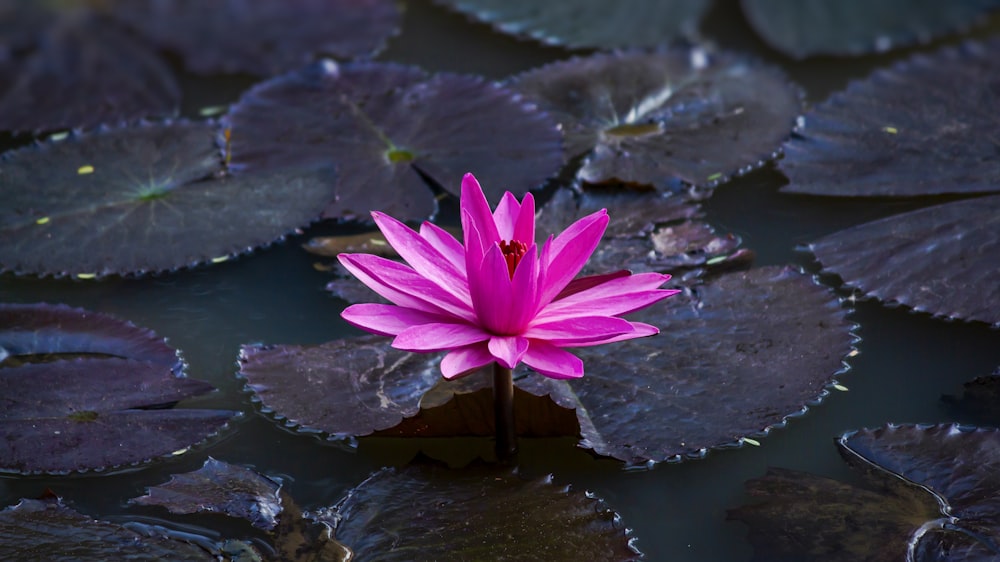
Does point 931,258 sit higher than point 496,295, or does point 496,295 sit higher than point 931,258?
point 496,295

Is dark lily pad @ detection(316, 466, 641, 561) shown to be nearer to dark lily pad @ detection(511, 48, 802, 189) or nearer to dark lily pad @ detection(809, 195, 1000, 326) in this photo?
dark lily pad @ detection(809, 195, 1000, 326)

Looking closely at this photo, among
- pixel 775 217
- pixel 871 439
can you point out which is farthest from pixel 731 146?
pixel 871 439

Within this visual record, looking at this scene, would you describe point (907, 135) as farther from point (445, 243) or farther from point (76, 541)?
point (76, 541)

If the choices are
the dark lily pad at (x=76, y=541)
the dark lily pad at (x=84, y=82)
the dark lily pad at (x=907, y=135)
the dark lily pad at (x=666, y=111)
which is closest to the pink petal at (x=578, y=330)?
the dark lily pad at (x=76, y=541)

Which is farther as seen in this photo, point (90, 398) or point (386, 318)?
point (90, 398)

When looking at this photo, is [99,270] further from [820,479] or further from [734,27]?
[734,27]

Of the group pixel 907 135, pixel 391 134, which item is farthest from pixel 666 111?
pixel 391 134

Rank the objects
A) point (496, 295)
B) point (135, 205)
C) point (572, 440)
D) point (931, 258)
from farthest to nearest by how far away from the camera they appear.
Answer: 1. point (135, 205)
2. point (931, 258)
3. point (572, 440)
4. point (496, 295)
